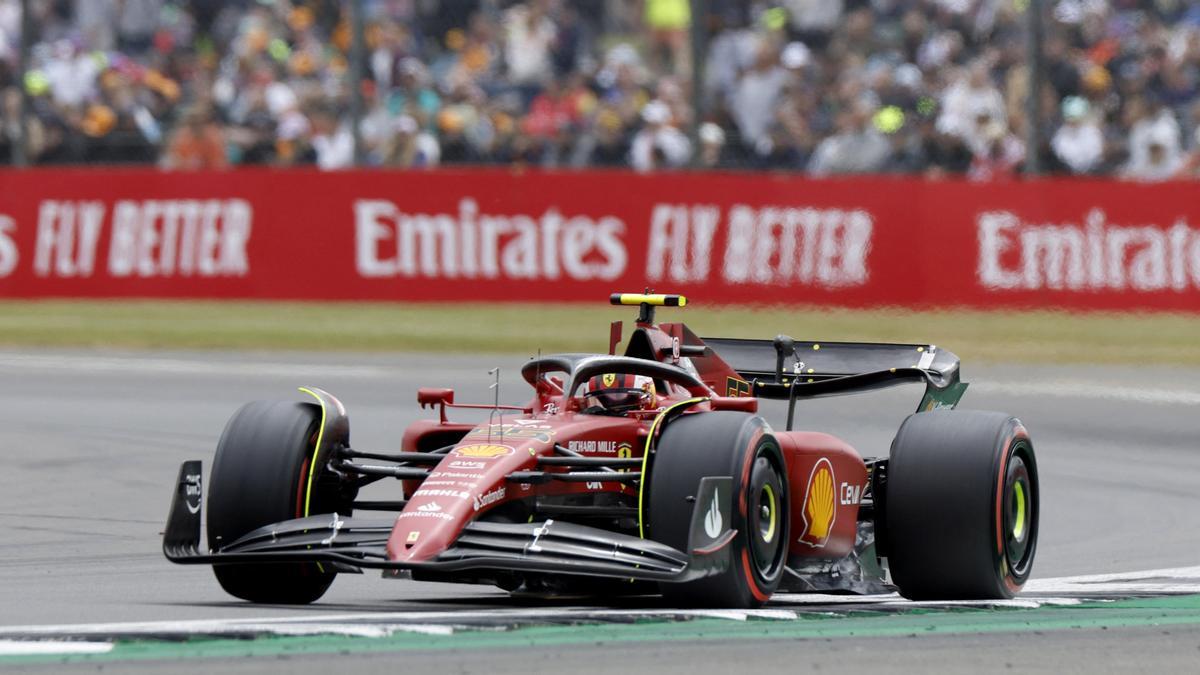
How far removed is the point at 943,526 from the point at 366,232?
45.5 ft

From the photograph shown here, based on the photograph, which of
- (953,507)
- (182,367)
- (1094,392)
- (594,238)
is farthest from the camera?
(594,238)

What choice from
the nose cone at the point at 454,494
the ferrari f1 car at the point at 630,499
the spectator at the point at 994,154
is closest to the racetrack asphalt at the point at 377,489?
the ferrari f1 car at the point at 630,499

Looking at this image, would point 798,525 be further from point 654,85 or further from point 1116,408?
point 654,85

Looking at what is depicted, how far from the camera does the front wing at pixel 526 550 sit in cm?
680

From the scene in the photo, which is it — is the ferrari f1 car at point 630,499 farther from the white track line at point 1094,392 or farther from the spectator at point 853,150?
the spectator at point 853,150

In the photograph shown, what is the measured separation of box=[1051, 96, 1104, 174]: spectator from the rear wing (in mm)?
12278

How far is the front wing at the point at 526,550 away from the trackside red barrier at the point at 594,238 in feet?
43.8

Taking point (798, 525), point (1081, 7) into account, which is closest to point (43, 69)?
point (1081, 7)

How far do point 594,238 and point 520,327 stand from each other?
1.27 m

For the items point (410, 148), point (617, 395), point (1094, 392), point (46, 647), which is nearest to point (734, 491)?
point (617, 395)

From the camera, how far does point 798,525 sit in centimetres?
787

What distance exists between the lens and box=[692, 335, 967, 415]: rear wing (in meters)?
9.09

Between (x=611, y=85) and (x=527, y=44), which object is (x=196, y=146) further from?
(x=611, y=85)

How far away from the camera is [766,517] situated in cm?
746
